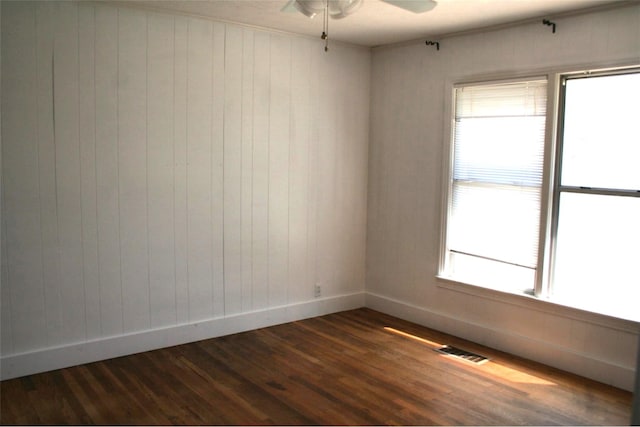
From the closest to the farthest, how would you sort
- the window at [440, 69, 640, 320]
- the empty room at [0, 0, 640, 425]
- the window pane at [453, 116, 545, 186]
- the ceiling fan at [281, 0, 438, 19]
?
the ceiling fan at [281, 0, 438, 19] < the empty room at [0, 0, 640, 425] < the window at [440, 69, 640, 320] < the window pane at [453, 116, 545, 186]

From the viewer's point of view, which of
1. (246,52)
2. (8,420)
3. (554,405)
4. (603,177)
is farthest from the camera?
(246,52)

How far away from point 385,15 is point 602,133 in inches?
68.9

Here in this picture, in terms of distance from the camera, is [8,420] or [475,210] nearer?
[8,420]

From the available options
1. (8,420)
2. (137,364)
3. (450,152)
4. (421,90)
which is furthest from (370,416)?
(421,90)

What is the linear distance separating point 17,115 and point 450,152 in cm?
330

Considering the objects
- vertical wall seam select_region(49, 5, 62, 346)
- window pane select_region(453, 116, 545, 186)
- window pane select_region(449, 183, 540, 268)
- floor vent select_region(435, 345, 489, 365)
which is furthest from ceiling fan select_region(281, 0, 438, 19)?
floor vent select_region(435, 345, 489, 365)

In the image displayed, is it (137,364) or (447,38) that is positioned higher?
(447,38)

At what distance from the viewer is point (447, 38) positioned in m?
4.65

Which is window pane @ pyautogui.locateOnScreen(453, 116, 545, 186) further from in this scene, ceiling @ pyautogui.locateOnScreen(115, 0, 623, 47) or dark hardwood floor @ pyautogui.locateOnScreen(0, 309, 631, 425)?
dark hardwood floor @ pyautogui.locateOnScreen(0, 309, 631, 425)

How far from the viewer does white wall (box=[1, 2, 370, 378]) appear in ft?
11.9

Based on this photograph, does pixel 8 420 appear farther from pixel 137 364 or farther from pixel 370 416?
pixel 370 416

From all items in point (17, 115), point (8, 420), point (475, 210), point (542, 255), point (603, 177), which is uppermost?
point (17, 115)

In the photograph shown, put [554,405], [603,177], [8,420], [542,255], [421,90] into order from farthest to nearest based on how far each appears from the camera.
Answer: [421,90] → [542,255] → [603,177] → [554,405] → [8,420]

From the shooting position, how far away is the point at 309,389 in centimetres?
357
